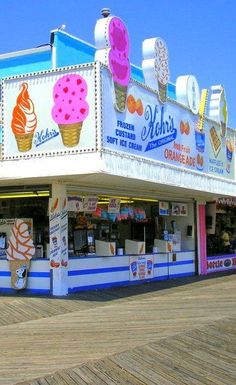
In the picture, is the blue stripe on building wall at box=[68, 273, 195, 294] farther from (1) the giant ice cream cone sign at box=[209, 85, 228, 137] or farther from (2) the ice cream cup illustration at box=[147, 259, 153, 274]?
(1) the giant ice cream cone sign at box=[209, 85, 228, 137]

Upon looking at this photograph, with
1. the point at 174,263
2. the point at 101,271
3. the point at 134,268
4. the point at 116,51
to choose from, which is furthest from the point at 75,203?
the point at 174,263

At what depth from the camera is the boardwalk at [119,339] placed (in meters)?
6.36

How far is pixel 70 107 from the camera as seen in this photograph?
11867 mm

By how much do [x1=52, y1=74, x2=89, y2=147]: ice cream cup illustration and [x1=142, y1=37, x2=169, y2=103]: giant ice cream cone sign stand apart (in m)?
2.90

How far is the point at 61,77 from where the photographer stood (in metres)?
12.0

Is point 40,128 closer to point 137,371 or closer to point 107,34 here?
point 107,34

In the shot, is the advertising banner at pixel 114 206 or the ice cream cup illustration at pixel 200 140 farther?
the ice cream cup illustration at pixel 200 140

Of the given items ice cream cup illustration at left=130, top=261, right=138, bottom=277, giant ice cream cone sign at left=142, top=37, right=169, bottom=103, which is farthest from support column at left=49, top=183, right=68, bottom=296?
giant ice cream cone sign at left=142, top=37, right=169, bottom=103

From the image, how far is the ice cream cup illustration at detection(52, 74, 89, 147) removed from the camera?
1173cm

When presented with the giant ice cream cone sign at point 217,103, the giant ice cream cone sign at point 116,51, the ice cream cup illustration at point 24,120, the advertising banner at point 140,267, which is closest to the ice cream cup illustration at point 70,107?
the ice cream cup illustration at point 24,120

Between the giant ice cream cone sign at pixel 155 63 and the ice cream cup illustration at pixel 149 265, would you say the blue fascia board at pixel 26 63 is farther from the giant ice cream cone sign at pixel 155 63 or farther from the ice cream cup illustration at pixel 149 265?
the ice cream cup illustration at pixel 149 265

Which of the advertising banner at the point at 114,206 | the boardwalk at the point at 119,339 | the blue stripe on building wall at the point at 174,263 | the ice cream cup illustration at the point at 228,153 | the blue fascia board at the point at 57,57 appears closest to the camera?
the boardwalk at the point at 119,339

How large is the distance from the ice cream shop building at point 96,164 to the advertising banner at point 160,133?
0.10 ft

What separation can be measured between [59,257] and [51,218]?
918mm
